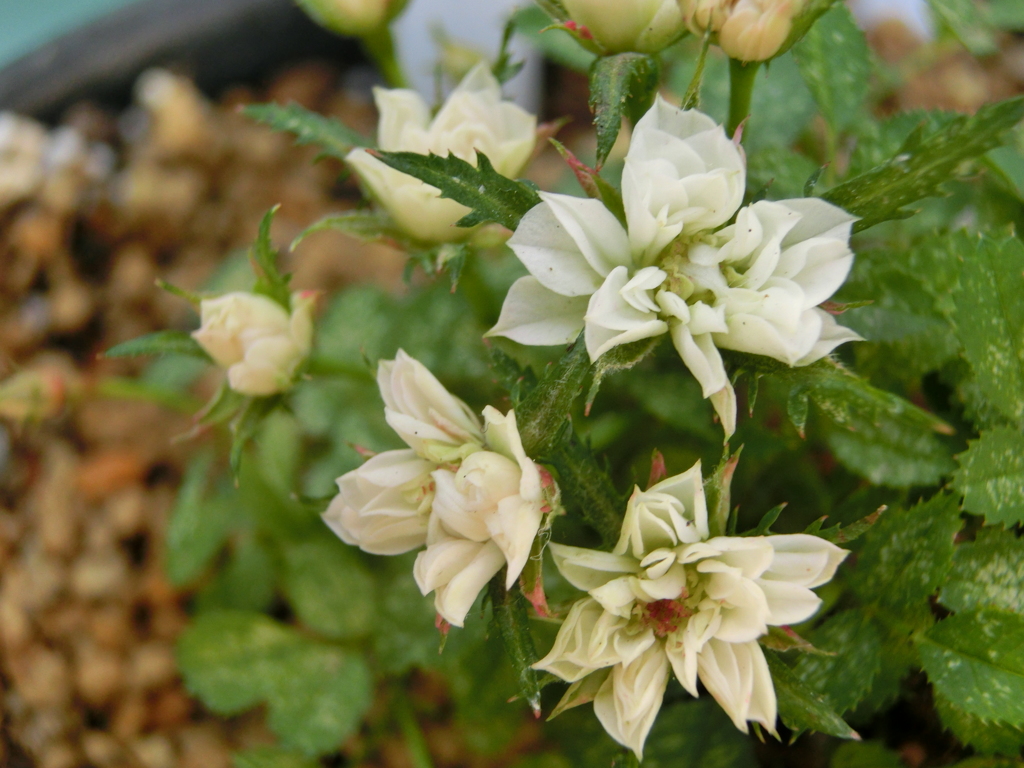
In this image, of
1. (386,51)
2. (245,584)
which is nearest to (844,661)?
(386,51)

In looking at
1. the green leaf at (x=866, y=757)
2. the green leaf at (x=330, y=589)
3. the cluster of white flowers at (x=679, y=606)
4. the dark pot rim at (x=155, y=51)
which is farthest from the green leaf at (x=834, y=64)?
the dark pot rim at (x=155, y=51)

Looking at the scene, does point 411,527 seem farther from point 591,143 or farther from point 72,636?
point 591,143

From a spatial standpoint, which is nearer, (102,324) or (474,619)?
(474,619)

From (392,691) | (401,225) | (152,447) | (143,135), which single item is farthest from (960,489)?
(143,135)

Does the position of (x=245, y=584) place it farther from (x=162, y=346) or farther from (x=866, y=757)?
(x=866, y=757)

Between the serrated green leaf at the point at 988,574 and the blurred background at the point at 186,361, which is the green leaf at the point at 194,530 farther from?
the serrated green leaf at the point at 988,574

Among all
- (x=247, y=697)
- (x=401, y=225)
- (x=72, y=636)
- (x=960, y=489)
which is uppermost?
(x=401, y=225)
